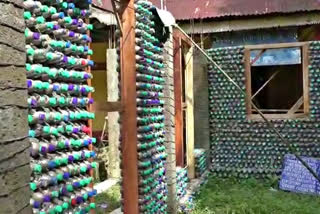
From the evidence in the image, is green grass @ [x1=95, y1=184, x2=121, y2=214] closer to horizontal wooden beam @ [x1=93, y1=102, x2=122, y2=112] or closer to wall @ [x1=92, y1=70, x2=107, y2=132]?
horizontal wooden beam @ [x1=93, y1=102, x2=122, y2=112]

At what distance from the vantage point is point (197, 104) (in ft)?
30.8

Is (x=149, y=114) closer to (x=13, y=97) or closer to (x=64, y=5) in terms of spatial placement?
(x=64, y=5)

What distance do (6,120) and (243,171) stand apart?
7.82 meters

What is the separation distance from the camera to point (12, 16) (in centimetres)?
Answer: 172

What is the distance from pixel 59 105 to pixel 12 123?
937 millimetres

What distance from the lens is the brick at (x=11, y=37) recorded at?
1659 mm

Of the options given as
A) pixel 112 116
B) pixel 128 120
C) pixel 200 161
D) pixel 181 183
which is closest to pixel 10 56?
pixel 128 120

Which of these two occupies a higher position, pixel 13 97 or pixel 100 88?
pixel 100 88

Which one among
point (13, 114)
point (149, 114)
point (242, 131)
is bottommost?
point (242, 131)

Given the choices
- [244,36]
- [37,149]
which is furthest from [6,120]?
[244,36]

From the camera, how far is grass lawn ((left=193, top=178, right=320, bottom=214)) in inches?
258

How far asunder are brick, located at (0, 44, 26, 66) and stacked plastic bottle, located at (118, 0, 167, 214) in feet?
8.76

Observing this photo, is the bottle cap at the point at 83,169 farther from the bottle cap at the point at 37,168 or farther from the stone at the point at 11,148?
the stone at the point at 11,148

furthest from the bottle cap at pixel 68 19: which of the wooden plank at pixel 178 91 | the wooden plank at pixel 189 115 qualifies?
the wooden plank at pixel 189 115
